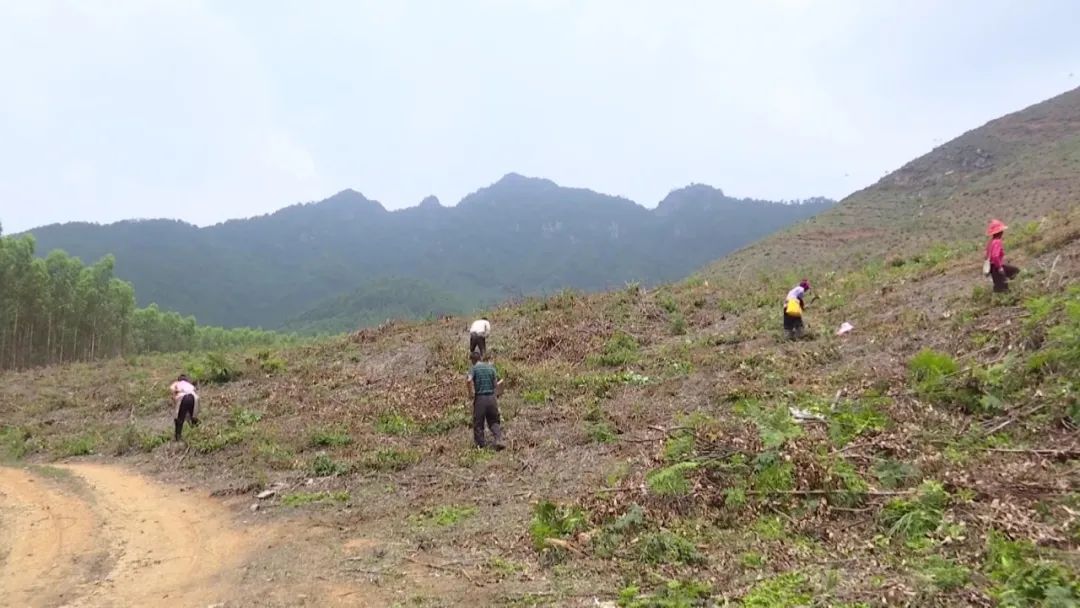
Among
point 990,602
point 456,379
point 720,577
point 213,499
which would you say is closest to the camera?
point 990,602

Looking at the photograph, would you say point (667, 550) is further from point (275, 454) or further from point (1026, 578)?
point (275, 454)

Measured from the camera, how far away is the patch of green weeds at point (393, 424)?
11836 mm

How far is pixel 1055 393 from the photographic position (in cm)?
711

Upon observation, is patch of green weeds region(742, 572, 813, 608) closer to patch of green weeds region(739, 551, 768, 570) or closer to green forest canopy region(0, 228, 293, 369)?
patch of green weeds region(739, 551, 768, 570)

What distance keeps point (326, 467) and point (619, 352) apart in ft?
26.1

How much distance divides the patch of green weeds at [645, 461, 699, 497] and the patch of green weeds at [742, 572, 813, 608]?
1871 millimetres

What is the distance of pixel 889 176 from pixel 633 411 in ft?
171

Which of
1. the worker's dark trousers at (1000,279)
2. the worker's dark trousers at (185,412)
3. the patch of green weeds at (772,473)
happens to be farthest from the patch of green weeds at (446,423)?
the worker's dark trousers at (1000,279)

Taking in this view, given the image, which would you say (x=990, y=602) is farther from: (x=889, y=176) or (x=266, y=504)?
(x=889, y=176)

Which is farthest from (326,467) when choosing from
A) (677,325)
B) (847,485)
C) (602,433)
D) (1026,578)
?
(677,325)

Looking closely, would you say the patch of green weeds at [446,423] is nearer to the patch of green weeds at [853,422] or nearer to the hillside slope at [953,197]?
the patch of green weeds at [853,422]

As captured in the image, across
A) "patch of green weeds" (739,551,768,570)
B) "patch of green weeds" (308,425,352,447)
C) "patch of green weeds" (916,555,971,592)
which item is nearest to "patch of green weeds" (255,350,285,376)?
"patch of green weeds" (308,425,352,447)

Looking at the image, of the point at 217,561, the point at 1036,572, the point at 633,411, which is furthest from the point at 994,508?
the point at 217,561

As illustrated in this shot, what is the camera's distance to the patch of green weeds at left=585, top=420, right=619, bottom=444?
32.2 feet
